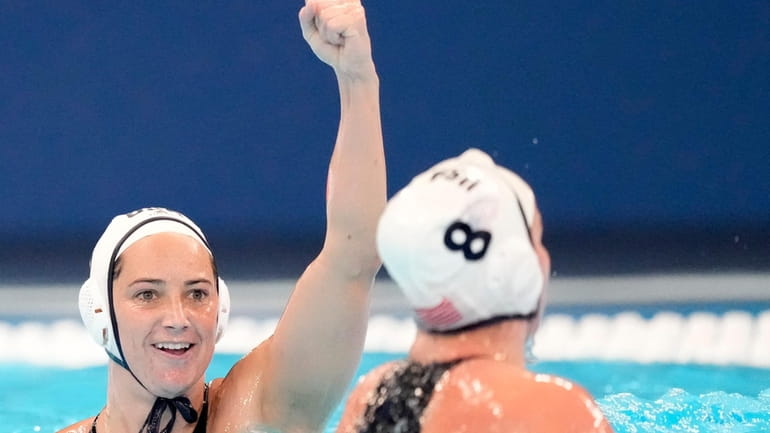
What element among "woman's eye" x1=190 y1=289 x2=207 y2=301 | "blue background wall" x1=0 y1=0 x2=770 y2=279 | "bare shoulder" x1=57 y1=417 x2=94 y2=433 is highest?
"blue background wall" x1=0 y1=0 x2=770 y2=279

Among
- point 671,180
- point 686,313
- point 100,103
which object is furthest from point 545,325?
point 100,103

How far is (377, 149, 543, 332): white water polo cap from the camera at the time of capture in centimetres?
193

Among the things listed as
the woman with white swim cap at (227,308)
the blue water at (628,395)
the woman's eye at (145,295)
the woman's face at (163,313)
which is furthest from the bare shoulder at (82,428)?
the blue water at (628,395)

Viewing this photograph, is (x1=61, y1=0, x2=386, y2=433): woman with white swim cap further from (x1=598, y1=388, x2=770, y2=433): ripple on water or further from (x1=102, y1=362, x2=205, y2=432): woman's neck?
(x1=598, y1=388, x2=770, y2=433): ripple on water

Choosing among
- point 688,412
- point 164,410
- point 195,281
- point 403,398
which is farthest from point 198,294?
point 688,412

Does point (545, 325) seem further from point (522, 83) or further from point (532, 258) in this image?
point (532, 258)

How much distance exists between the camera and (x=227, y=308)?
328cm

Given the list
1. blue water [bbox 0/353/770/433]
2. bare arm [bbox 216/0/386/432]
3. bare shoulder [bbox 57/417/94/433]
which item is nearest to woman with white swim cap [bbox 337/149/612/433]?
bare arm [bbox 216/0/386/432]

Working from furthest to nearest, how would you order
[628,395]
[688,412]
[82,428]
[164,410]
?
1. [628,395]
2. [688,412]
3. [82,428]
4. [164,410]

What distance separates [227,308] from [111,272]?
322 millimetres

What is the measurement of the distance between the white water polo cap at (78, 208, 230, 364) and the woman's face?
23mm

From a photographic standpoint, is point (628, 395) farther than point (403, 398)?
Yes

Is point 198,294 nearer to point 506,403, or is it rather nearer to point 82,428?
point 82,428

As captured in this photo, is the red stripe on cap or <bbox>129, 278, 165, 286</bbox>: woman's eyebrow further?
<bbox>129, 278, 165, 286</bbox>: woman's eyebrow
